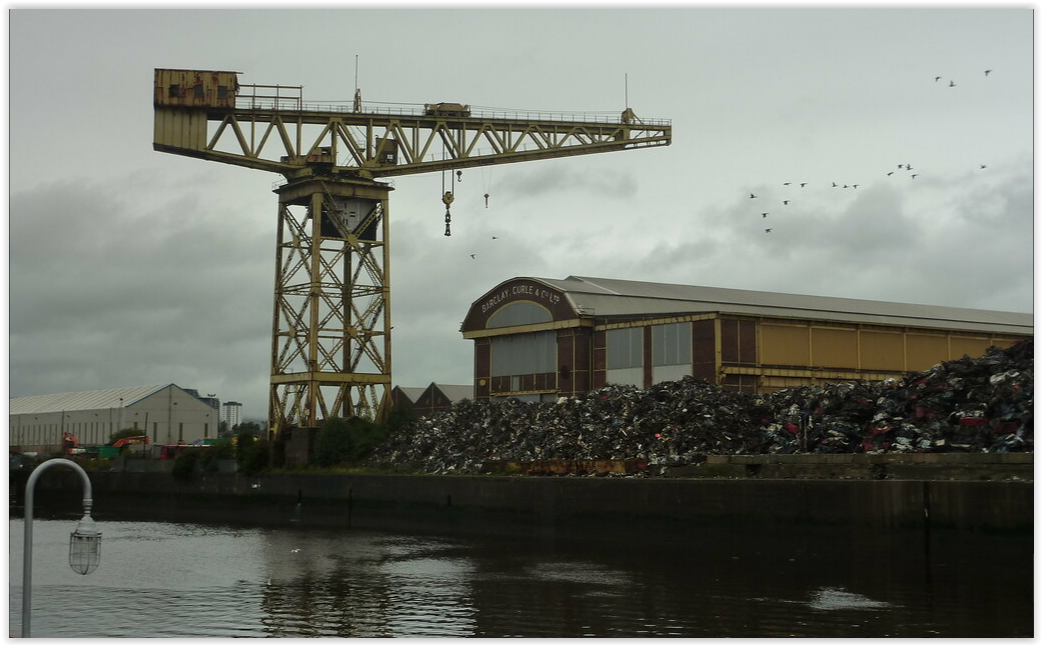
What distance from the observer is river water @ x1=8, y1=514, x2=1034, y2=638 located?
18.1 m

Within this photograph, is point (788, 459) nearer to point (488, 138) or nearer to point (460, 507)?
point (460, 507)

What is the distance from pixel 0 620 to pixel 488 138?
3562cm

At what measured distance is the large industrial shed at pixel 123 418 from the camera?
89.2m

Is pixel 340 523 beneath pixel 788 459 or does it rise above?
beneath

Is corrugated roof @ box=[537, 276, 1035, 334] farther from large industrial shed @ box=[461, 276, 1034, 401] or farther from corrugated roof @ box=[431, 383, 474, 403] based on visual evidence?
corrugated roof @ box=[431, 383, 474, 403]

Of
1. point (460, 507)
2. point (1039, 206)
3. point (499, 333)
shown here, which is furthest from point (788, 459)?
point (499, 333)

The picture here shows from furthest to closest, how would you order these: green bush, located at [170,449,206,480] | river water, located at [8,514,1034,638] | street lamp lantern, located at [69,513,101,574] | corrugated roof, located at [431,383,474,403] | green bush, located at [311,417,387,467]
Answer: corrugated roof, located at [431,383,474,403] < green bush, located at [170,449,206,480] < green bush, located at [311,417,387,467] < river water, located at [8,514,1034,638] < street lamp lantern, located at [69,513,101,574]

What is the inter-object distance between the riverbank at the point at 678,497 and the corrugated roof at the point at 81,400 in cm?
4054

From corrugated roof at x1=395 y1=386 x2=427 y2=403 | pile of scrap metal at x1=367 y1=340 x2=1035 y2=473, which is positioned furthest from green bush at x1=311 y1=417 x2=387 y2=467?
corrugated roof at x1=395 y1=386 x2=427 y2=403

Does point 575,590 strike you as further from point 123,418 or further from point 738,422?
point 123,418

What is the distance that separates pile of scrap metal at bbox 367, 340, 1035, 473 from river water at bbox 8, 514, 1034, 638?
3695 mm

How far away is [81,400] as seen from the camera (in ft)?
319

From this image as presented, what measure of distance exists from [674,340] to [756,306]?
8.69m
